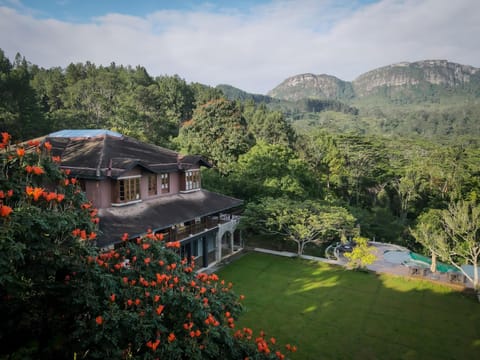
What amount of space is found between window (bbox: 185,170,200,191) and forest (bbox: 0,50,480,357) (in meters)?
4.04

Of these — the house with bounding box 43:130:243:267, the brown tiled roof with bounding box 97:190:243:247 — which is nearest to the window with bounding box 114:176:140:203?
the house with bounding box 43:130:243:267

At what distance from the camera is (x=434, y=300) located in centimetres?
1644

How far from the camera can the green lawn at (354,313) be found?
12250mm

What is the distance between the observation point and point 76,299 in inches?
203

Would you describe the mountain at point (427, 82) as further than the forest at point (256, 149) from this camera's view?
Yes

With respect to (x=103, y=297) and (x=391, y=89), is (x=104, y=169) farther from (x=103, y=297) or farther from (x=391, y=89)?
(x=391, y=89)

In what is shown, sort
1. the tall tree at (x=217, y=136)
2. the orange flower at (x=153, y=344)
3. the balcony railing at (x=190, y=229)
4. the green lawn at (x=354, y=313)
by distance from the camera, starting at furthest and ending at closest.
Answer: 1. the tall tree at (x=217, y=136)
2. the balcony railing at (x=190, y=229)
3. the green lawn at (x=354, y=313)
4. the orange flower at (x=153, y=344)

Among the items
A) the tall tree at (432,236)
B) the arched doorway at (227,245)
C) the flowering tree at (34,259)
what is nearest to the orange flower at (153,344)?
the flowering tree at (34,259)

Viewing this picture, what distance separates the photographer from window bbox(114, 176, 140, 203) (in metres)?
16.0

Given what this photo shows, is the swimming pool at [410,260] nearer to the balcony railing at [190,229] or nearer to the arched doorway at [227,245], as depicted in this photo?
the arched doorway at [227,245]

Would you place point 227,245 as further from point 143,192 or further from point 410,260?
point 410,260

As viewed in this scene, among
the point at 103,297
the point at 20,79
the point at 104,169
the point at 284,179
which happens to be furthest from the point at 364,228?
the point at 20,79

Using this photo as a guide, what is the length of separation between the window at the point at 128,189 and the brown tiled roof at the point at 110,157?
2.60 ft

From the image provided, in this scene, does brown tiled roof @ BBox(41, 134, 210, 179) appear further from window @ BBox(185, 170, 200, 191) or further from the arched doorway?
the arched doorway
